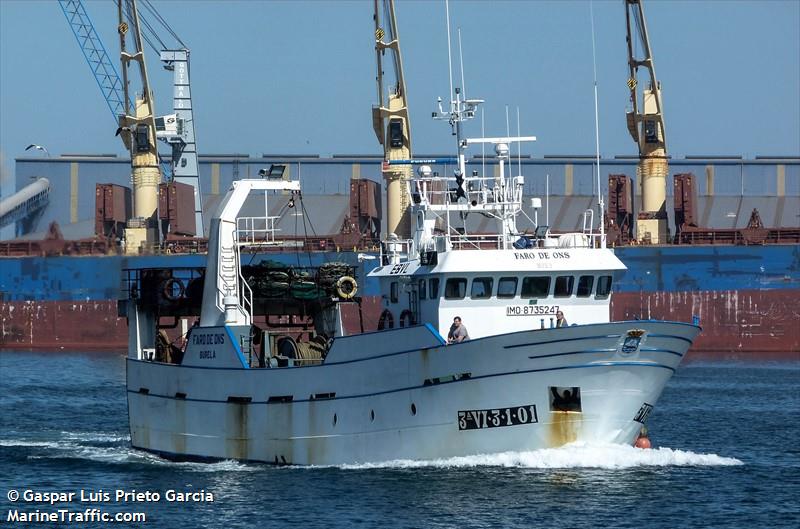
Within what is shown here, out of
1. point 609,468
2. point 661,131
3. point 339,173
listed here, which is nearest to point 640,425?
point 609,468

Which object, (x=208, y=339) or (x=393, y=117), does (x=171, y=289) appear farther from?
(x=393, y=117)

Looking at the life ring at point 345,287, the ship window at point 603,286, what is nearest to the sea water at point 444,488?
the ship window at point 603,286

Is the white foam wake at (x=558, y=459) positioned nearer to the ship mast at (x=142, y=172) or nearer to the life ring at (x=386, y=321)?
the life ring at (x=386, y=321)

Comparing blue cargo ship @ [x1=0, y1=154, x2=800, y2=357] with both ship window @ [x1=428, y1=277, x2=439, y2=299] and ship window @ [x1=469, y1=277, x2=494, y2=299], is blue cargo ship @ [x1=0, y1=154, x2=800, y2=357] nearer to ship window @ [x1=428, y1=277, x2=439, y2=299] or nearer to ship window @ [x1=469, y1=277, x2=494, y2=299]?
ship window @ [x1=428, y1=277, x2=439, y2=299]

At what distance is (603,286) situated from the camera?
2925 cm

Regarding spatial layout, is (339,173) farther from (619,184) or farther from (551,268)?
(551,268)

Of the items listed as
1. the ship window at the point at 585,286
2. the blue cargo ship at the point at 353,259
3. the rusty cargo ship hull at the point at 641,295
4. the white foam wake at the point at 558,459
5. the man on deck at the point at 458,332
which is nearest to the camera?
the white foam wake at the point at 558,459

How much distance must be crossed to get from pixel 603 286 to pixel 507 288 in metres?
2.17

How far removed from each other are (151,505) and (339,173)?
86006mm

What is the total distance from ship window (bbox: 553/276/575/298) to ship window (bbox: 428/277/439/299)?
99.5 inches

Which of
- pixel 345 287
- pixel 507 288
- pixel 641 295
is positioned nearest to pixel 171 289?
pixel 345 287

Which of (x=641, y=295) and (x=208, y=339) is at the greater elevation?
(x=641, y=295)

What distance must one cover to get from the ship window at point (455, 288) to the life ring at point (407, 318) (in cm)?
171

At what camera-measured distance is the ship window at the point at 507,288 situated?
94.4ft
